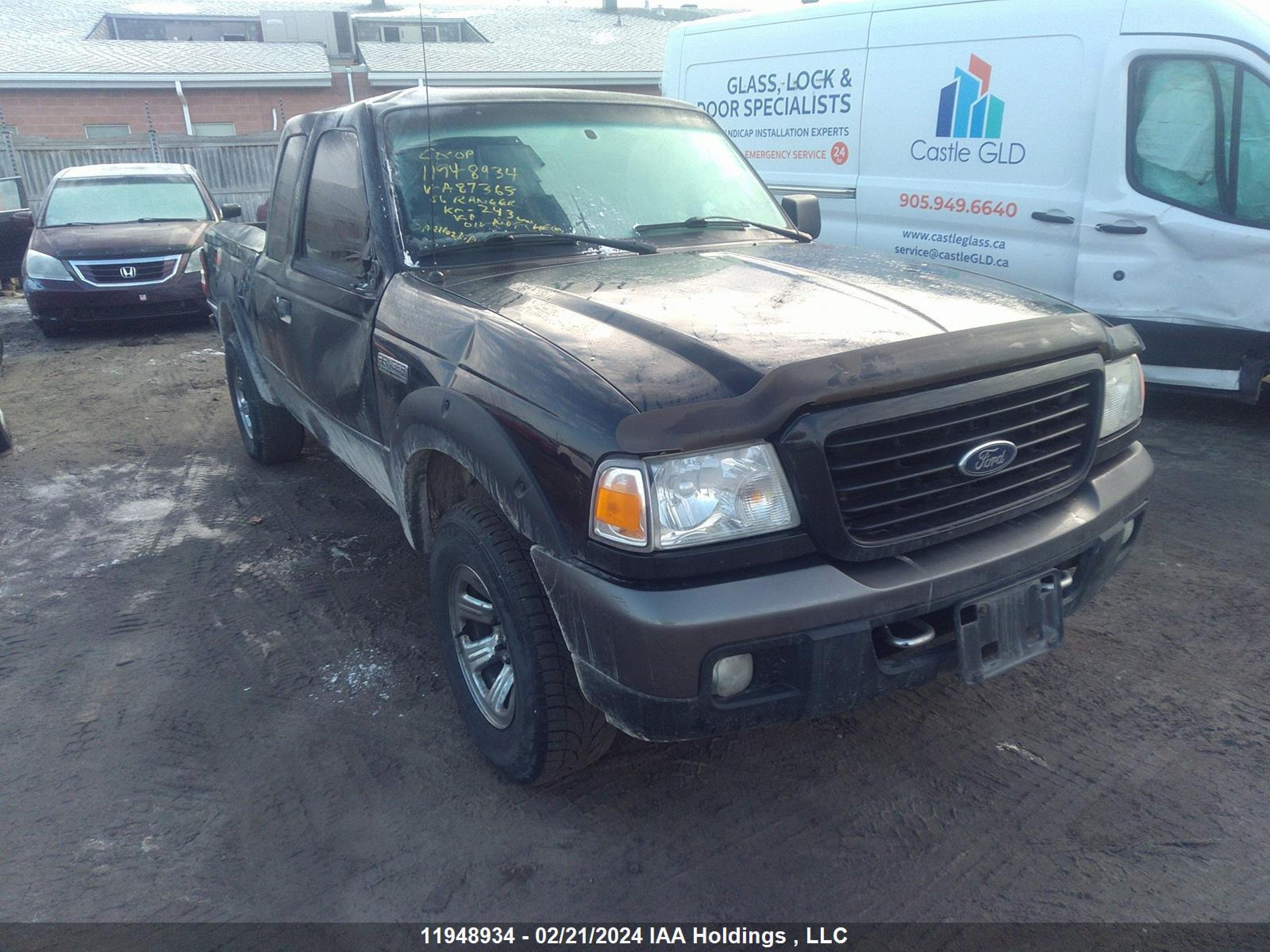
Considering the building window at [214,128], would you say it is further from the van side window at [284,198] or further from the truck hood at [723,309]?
the truck hood at [723,309]

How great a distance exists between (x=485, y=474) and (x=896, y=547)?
1062 mm

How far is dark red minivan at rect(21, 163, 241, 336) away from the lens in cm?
947

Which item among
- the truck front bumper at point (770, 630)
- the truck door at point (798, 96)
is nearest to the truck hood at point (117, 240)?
the truck door at point (798, 96)

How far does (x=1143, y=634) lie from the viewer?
3.48m

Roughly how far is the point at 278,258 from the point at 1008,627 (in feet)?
11.5

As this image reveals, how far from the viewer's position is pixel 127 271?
960 cm

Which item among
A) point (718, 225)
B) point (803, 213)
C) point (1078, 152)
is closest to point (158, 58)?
point (1078, 152)

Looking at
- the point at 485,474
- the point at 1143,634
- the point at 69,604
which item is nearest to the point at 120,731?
the point at 69,604

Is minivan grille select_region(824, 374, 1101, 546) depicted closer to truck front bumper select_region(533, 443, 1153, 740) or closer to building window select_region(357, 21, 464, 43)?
truck front bumper select_region(533, 443, 1153, 740)

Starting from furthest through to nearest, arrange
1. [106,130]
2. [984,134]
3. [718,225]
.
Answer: [106,130], [984,134], [718,225]

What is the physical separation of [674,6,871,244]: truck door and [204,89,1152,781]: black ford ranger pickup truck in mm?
3782

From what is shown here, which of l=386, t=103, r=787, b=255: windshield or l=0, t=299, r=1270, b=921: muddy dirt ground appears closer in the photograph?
l=0, t=299, r=1270, b=921: muddy dirt ground

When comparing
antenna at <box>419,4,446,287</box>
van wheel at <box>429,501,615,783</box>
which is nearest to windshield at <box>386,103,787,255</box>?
antenna at <box>419,4,446,287</box>

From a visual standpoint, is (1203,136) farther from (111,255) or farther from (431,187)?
(111,255)
